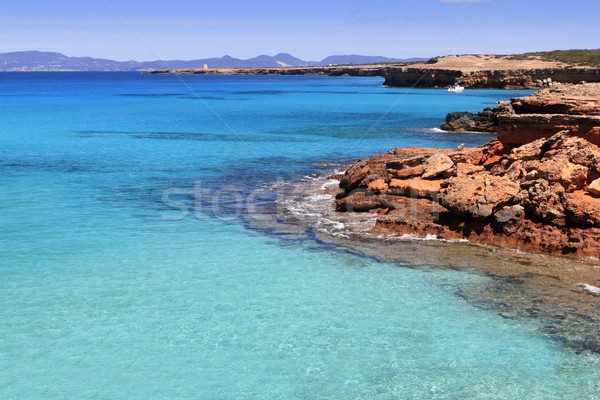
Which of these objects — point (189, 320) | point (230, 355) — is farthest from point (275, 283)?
point (230, 355)

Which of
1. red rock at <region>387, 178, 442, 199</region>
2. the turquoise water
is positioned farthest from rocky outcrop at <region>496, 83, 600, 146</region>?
the turquoise water

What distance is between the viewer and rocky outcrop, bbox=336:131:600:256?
53.9 feet

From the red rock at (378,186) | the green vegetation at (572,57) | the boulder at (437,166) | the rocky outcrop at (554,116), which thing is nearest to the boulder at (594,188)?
the rocky outcrop at (554,116)

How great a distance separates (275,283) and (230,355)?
143 inches

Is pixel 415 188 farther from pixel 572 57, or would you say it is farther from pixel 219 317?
pixel 572 57

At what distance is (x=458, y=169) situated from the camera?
20.6m

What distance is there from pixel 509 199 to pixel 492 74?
98.8 meters

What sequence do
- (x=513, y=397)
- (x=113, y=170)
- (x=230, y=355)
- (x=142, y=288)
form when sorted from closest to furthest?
(x=513, y=397) < (x=230, y=355) < (x=142, y=288) < (x=113, y=170)

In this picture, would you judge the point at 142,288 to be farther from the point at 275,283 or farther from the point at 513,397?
the point at 513,397

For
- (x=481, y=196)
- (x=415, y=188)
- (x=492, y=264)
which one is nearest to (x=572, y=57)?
(x=415, y=188)

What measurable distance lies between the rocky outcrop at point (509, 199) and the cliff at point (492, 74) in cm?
8075

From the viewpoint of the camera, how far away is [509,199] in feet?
56.7

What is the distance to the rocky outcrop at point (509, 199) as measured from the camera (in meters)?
16.4

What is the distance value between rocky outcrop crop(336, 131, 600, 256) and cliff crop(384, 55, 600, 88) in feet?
265
